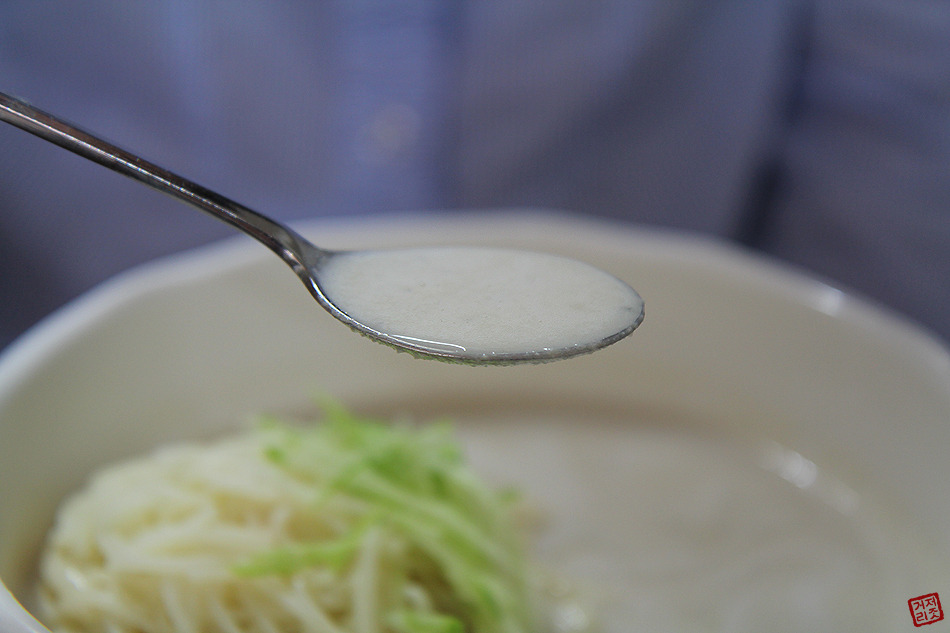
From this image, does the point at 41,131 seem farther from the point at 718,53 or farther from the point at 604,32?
the point at 718,53

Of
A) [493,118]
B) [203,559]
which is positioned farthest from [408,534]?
[493,118]

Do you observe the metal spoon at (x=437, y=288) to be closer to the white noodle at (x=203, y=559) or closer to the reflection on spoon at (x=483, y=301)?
the reflection on spoon at (x=483, y=301)

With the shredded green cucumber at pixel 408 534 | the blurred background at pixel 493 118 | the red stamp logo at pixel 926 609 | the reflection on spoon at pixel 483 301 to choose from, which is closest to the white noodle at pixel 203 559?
the shredded green cucumber at pixel 408 534

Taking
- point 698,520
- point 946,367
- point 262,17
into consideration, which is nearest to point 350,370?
point 698,520

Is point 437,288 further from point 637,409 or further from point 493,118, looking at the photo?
point 493,118

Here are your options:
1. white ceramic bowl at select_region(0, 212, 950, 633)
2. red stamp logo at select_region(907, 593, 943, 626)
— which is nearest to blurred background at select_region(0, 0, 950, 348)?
white ceramic bowl at select_region(0, 212, 950, 633)
